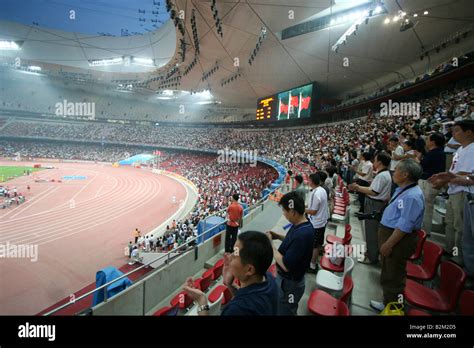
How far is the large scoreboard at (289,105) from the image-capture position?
21.9m

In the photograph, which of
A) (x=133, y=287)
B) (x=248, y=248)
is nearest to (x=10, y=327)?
(x=133, y=287)

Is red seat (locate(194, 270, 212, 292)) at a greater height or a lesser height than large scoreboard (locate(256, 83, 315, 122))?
lesser

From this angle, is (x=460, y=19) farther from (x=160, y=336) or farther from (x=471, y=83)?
(x=160, y=336)

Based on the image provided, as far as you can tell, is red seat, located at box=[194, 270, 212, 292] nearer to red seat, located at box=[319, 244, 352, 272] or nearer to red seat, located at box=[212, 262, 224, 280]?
red seat, located at box=[212, 262, 224, 280]

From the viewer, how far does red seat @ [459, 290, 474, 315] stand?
1.75m

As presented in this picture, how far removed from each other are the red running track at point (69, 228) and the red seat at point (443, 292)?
9528 mm

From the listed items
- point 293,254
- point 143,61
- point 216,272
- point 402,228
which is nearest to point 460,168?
point 402,228

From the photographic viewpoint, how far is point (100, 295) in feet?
10.4

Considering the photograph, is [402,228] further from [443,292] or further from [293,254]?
[293,254]

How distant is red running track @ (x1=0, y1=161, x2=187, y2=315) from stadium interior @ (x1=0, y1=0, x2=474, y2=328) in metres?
0.10

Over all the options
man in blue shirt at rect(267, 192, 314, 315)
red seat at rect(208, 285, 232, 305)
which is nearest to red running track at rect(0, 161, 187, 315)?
red seat at rect(208, 285, 232, 305)

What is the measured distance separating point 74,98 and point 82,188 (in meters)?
36.1

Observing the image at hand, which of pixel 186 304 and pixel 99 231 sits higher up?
pixel 186 304

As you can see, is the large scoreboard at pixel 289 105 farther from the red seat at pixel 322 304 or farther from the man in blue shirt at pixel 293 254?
the man in blue shirt at pixel 293 254
